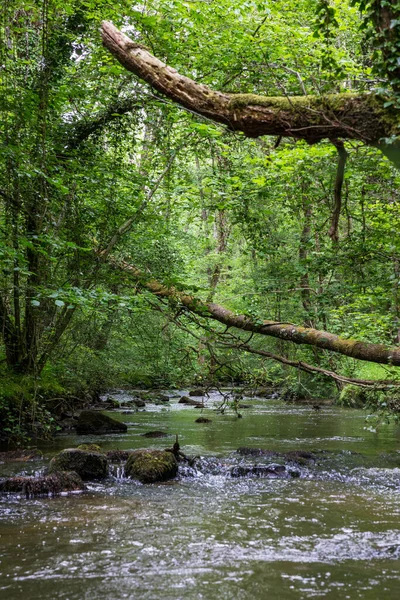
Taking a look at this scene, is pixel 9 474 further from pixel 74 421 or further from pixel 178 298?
pixel 74 421

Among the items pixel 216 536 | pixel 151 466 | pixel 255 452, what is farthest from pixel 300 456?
pixel 216 536

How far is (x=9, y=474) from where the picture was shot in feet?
27.9

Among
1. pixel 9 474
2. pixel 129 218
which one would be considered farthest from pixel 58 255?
pixel 9 474

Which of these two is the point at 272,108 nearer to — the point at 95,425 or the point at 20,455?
the point at 20,455

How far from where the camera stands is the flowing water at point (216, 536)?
426 centimetres

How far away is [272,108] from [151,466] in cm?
631

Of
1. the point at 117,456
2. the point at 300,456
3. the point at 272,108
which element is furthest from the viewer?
the point at 300,456

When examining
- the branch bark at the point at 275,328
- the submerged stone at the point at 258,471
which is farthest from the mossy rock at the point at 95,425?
the submerged stone at the point at 258,471

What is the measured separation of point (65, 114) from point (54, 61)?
5.82ft

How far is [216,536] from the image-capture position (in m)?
5.59

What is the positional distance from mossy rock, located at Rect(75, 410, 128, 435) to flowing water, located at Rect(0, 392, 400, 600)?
300 cm

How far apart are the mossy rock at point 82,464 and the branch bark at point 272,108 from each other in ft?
20.3

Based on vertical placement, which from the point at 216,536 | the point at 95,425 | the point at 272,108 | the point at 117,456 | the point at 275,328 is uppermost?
the point at 272,108

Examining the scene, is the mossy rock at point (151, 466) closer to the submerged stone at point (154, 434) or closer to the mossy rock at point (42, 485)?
the mossy rock at point (42, 485)
